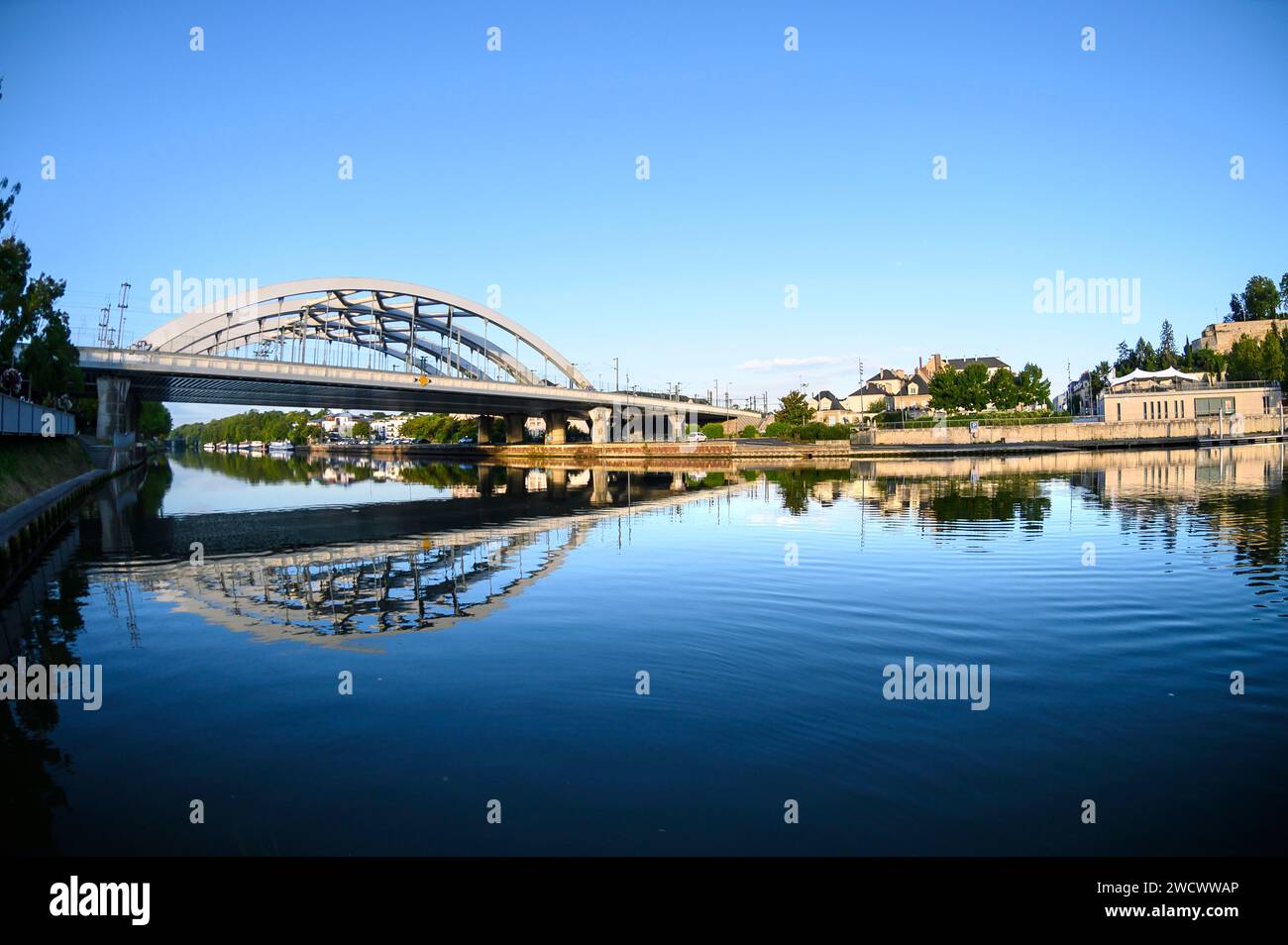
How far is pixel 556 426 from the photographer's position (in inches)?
4141

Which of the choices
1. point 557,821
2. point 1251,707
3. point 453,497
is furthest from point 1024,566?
point 453,497

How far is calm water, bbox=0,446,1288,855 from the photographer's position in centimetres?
624

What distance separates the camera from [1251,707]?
332 inches

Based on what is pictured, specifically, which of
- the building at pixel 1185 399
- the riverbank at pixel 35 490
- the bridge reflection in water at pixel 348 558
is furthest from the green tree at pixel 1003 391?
the riverbank at pixel 35 490

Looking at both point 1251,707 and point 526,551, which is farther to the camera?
point 526,551

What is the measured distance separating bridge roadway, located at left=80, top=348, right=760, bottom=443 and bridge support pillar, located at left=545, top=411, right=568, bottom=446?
131 millimetres

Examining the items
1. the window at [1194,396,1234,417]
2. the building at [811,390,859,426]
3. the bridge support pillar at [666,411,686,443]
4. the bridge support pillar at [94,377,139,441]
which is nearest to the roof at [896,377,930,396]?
the building at [811,390,859,426]

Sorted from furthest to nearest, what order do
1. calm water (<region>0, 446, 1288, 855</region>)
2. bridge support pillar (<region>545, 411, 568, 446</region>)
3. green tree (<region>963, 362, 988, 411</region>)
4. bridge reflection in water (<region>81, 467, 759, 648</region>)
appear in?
green tree (<region>963, 362, 988, 411</region>)
bridge support pillar (<region>545, 411, 568, 446</region>)
bridge reflection in water (<region>81, 467, 759, 648</region>)
calm water (<region>0, 446, 1288, 855</region>)

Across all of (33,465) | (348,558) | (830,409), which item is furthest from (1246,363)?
(33,465)

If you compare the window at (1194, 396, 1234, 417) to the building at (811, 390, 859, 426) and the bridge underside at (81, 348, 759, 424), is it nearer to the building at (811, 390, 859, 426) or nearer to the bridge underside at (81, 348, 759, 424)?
the building at (811, 390, 859, 426)

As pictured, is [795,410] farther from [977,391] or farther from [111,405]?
[111,405]

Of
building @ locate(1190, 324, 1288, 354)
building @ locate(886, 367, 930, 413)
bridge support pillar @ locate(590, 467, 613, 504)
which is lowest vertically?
bridge support pillar @ locate(590, 467, 613, 504)
